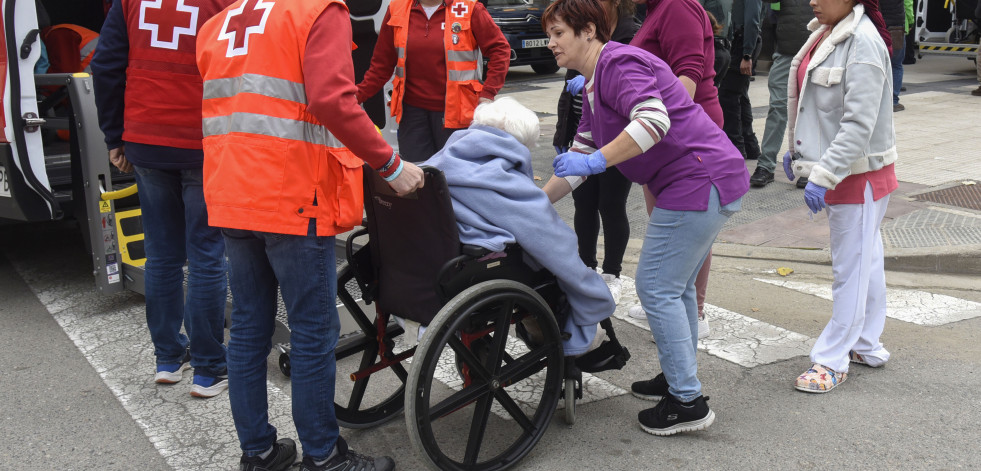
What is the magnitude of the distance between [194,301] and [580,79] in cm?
195

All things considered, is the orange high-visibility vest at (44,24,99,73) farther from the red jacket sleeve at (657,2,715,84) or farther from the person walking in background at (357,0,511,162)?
the red jacket sleeve at (657,2,715,84)

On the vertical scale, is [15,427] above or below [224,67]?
below

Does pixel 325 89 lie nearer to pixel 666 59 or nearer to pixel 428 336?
pixel 428 336

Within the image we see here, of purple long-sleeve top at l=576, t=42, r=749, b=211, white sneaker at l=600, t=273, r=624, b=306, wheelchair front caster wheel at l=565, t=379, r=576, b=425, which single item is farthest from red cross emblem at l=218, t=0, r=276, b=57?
white sneaker at l=600, t=273, r=624, b=306

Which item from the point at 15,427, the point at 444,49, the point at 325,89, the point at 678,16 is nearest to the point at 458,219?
the point at 325,89

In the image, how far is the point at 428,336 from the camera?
8.91ft

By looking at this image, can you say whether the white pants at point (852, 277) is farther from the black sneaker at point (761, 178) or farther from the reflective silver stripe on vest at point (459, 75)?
the black sneaker at point (761, 178)

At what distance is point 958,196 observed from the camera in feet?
21.4

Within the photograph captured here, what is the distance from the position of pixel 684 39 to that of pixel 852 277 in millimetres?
1257

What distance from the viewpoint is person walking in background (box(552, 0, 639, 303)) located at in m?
4.50

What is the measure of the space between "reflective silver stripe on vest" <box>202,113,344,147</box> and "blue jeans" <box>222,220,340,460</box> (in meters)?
0.27

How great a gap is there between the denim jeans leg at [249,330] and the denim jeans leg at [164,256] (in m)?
0.91

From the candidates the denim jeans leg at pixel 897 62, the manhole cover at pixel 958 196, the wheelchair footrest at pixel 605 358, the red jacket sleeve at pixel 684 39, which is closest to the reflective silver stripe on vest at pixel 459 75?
the red jacket sleeve at pixel 684 39

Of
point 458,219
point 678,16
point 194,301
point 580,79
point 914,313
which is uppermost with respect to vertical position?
point 678,16
